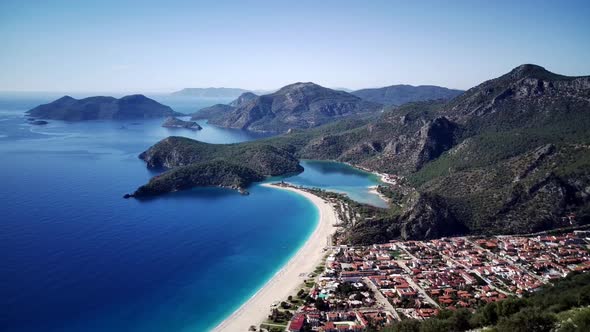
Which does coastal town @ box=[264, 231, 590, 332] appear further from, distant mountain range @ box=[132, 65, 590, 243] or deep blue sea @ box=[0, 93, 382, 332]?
deep blue sea @ box=[0, 93, 382, 332]

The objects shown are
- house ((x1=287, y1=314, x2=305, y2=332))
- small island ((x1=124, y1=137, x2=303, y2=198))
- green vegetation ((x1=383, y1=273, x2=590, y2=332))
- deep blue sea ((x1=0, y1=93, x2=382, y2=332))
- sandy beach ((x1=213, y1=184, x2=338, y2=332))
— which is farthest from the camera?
small island ((x1=124, y1=137, x2=303, y2=198))

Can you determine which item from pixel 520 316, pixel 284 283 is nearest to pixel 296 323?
pixel 284 283

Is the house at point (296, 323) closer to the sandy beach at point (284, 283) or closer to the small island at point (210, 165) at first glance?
the sandy beach at point (284, 283)

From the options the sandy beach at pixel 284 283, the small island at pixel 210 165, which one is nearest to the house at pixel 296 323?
the sandy beach at pixel 284 283

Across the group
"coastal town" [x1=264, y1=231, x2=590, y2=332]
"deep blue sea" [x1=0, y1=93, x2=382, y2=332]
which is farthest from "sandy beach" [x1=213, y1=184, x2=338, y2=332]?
"deep blue sea" [x1=0, y1=93, x2=382, y2=332]

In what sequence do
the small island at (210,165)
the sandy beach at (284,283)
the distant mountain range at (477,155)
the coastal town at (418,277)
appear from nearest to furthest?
A: 1. the coastal town at (418,277)
2. the sandy beach at (284,283)
3. the distant mountain range at (477,155)
4. the small island at (210,165)

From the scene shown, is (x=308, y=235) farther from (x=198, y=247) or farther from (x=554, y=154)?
(x=554, y=154)
